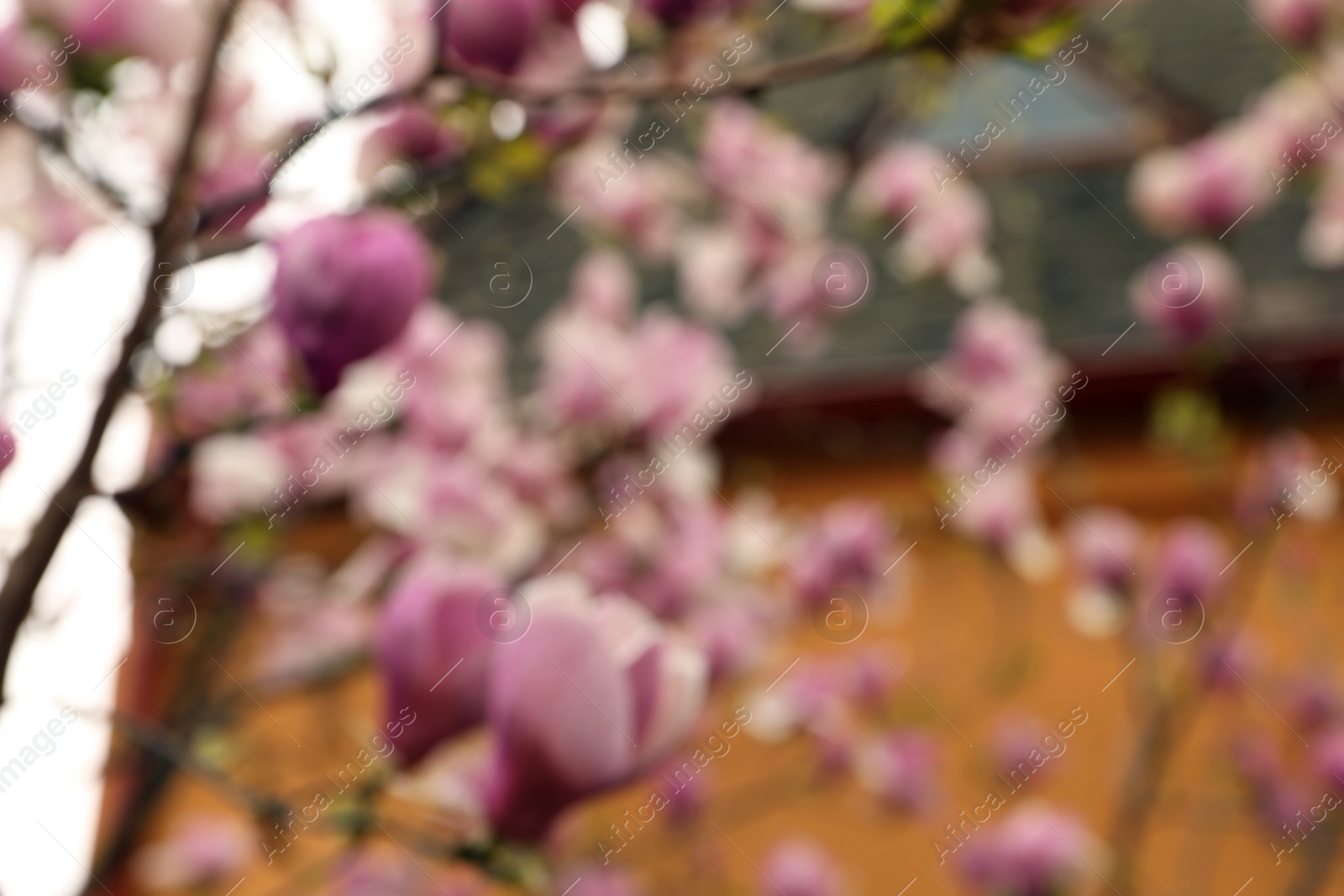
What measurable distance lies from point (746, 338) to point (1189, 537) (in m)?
1.12

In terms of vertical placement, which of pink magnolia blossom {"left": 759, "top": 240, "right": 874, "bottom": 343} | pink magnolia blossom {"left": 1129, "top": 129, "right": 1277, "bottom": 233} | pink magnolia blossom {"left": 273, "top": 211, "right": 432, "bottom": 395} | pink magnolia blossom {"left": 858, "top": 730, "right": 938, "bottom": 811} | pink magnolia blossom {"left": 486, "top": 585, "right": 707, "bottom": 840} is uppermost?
pink magnolia blossom {"left": 273, "top": 211, "right": 432, "bottom": 395}

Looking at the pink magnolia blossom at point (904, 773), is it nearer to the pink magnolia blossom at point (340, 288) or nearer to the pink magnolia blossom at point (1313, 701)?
the pink magnolia blossom at point (1313, 701)

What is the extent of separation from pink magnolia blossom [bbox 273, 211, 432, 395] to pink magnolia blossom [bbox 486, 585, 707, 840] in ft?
0.35

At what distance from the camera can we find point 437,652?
33 cm

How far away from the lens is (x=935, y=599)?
165 cm

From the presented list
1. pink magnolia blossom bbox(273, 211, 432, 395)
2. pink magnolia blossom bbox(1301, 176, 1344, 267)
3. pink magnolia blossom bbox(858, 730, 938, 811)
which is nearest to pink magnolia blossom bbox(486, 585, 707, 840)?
pink magnolia blossom bbox(273, 211, 432, 395)

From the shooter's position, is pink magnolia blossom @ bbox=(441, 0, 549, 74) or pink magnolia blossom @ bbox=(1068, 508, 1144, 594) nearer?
pink magnolia blossom @ bbox=(441, 0, 549, 74)

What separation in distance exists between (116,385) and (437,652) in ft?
0.41

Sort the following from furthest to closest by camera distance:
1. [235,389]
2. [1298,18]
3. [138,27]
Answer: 1. [1298,18]
2. [235,389]
3. [138,27]

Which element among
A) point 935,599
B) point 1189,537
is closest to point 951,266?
point 1189,537

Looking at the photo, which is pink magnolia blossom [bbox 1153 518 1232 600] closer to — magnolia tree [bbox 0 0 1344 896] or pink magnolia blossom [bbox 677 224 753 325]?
magnolia tree [bbox 0 0 1344 896]

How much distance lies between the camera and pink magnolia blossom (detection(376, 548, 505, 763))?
0.32 meters

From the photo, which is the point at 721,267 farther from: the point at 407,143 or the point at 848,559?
the point at 407,143

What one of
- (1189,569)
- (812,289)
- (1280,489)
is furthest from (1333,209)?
(812,289)
